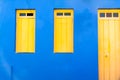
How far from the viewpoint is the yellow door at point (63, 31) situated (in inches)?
395

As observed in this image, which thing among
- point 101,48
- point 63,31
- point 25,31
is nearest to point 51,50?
point 63,31

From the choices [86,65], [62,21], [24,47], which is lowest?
[86,65]

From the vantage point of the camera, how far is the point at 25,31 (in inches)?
399

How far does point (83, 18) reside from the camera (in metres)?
9.90

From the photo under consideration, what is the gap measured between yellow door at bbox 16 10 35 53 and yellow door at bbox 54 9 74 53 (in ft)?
2.71

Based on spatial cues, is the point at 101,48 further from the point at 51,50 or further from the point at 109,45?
the point at 51,50

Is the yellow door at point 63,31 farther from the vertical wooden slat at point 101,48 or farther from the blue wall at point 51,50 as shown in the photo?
the vertical wooden slat at point 101,48

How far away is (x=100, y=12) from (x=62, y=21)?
1.40 m

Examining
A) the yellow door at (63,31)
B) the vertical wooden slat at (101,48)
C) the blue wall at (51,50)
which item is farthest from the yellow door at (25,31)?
the vertical wooden slat at (101,48)

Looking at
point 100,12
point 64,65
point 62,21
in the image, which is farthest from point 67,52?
point 100,12

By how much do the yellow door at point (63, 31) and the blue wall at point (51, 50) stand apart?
19 centimetres

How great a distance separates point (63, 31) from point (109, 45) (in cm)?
172

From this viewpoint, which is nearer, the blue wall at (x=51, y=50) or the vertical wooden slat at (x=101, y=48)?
the blue wall at (x=51, y=50)

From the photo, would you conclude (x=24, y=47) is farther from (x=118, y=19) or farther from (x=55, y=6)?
(x=118, y=19)
